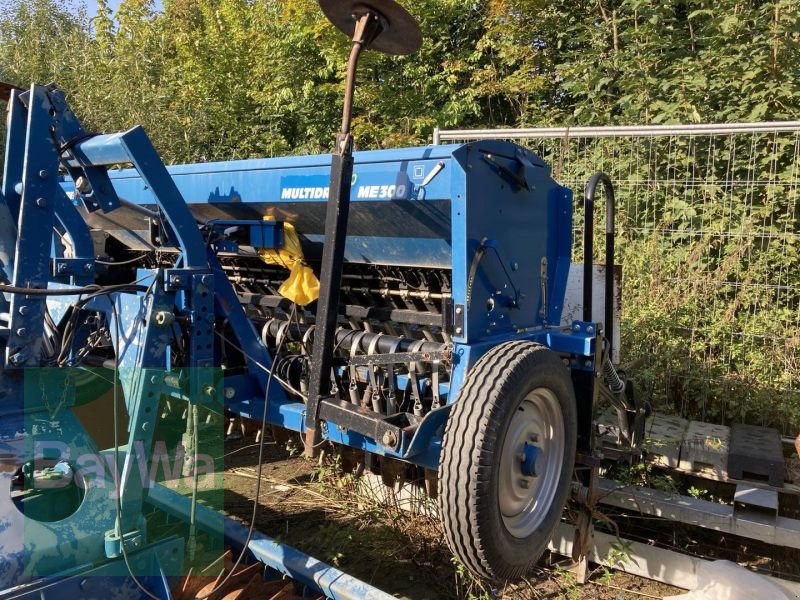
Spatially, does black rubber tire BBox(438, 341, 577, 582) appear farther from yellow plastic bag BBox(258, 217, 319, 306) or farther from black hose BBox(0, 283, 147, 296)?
black hose BBox(0, 283, 147, 296)

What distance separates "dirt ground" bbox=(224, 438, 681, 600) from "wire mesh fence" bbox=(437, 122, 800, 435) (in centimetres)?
187

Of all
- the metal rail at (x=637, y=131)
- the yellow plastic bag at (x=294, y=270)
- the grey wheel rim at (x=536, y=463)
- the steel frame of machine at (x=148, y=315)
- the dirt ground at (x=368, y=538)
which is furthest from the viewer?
the metal rail at (x=637, y=131)

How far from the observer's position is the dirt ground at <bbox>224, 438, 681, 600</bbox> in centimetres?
347

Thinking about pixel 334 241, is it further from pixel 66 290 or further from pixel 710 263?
pixel 710 263

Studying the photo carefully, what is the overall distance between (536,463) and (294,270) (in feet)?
4.81

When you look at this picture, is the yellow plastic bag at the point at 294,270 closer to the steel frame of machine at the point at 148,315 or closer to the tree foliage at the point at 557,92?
the steel frame of machine at the point at 148,315

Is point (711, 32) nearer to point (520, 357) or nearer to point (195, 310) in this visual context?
point (520, 357)

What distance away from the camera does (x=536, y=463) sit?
2752mm

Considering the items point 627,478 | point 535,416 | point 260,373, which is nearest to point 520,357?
point 535,416

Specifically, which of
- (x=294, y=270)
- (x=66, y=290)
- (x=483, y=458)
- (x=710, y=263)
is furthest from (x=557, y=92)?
(x=66, y=290)

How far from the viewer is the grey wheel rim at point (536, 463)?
2674 mm

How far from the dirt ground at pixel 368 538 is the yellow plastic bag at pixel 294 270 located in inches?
59.4

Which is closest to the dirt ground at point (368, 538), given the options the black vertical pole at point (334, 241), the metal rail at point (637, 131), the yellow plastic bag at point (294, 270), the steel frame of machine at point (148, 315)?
the steel frame of machine at point (148, 315)

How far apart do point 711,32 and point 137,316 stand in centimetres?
591
